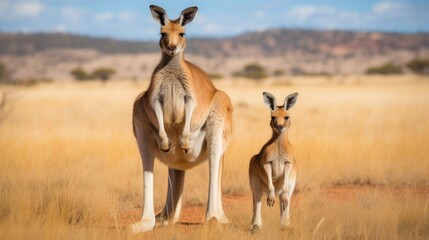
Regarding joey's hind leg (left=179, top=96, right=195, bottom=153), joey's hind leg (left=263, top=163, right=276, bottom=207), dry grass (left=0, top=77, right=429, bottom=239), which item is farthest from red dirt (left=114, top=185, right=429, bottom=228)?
joey's hind leg (left=263, top=163, right=276, bottom=207)

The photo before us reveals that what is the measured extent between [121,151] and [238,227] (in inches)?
177

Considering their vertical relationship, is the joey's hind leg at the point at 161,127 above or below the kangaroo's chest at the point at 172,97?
below

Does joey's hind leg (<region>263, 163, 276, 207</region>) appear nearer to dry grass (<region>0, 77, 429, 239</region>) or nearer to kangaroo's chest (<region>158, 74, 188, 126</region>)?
dry grass (<region>0, 77, 429, 239</region>)

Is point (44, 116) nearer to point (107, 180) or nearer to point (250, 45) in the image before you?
point (107, 180)

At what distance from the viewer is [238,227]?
561 cm

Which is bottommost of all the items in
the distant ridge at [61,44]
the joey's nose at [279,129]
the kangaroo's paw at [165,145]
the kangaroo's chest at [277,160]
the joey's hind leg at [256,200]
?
the joey's hind leg at [256,200]

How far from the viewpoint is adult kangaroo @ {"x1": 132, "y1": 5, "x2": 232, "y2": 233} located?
17.9ft

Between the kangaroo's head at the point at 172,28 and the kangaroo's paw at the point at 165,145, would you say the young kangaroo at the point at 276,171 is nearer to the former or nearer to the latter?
the kangaroo's paw at the point at 165,145

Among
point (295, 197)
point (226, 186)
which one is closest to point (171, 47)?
point (295, 197)

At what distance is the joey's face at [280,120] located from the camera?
5.52 meters

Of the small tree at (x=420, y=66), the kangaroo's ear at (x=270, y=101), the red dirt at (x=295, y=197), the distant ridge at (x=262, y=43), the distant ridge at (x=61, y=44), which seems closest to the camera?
the kangaroo's ear at (x=270, y=101)

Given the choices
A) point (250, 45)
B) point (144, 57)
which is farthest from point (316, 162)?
point (250, 45)

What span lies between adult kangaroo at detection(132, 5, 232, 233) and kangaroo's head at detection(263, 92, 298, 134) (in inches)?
18.1

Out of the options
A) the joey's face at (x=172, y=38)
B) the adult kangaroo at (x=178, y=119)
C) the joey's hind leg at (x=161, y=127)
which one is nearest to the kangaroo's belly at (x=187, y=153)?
the adult kangaroo at (x=178, y=119)
